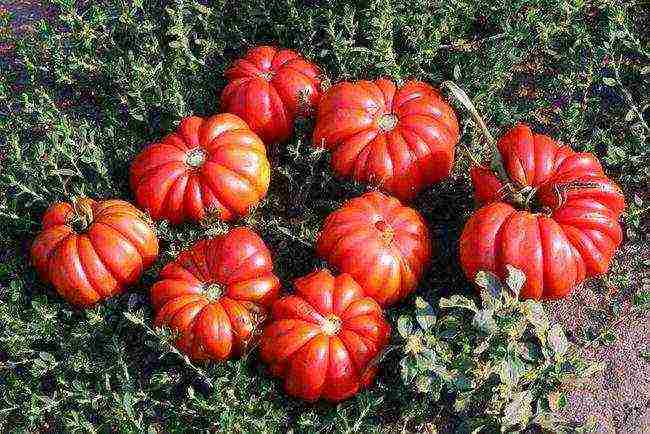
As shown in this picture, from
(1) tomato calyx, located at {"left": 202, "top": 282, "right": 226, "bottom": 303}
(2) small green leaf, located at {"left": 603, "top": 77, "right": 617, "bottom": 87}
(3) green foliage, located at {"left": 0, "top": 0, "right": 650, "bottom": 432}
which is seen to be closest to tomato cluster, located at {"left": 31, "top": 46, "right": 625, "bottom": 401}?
(1) tomato calyx, located at {"left": 202, "top": 282, "right": 226, "bottom": 303}

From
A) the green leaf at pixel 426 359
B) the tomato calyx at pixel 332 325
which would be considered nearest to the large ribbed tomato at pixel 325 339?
the tomato calyx at pixel 332 325

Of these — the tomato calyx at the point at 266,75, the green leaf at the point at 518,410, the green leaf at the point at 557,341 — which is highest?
the tomato calyx at the point at 266,75

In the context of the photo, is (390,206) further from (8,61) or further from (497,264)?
(8,61)

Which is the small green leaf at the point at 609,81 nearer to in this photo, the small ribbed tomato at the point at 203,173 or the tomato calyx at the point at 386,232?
the tomato calyx at the point at 386,232

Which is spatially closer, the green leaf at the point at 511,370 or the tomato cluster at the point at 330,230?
the green leaf at the point at 511,370

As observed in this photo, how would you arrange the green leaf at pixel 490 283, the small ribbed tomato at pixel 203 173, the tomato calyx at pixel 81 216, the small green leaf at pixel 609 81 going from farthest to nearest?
the small green leaf at pixel 609 81 → the small ribbed tomato at pixel 203 173 → the tomato calyx at pixel 81 216 → the green leaf at pixel 490 283

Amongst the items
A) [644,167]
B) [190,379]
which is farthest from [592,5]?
[190,379]

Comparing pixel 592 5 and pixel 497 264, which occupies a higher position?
pixel 592 5
